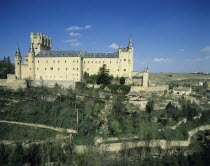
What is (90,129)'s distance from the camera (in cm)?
2211

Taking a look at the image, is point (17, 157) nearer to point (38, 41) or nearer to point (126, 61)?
point (126, 61)

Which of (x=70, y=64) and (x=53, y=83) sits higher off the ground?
(x=70, y=64)

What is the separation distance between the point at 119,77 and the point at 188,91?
14.4m

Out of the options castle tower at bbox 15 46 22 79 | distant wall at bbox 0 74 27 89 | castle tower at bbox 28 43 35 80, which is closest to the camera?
distant wall at bbox 0 74 27 89

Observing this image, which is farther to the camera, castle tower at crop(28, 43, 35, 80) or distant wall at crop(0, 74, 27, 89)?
castle tower at crop(28, 43, 35, 80)

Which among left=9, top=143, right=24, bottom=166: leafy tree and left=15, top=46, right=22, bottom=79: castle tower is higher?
left=15, top=46, right=22, bottom=79: castle tower

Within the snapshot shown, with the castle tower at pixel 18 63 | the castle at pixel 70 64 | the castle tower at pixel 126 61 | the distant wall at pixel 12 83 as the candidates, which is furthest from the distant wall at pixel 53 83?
the castle tower at pixel 126 61

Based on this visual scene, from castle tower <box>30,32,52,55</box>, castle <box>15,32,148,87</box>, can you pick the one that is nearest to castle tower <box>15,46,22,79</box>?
castle <box>15,32,148,87</box>

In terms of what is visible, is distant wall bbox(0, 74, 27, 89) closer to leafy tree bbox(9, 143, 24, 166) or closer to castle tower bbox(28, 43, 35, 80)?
castle tower bbox(28, 43, 35, 80)

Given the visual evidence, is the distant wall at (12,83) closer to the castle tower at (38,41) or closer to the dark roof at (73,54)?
the dark roof at (73,54)

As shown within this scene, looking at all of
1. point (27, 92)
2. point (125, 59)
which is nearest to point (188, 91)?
point (125, 59)

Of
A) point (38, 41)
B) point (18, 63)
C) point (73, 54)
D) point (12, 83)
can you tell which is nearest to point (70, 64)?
point (73, 54)

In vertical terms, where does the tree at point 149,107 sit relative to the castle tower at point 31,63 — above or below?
below

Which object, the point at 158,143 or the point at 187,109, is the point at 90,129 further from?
the point at 187,109
